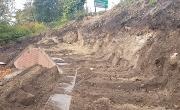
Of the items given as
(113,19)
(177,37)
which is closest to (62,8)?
(113,19)

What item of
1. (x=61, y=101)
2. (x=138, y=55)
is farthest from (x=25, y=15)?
(x=61, y=101)

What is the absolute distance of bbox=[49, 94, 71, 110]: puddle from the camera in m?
12.8

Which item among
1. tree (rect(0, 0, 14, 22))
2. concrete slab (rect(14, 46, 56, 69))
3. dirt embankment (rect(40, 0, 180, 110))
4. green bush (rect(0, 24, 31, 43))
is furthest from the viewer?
tree (rect(0, 0, 14, 22))

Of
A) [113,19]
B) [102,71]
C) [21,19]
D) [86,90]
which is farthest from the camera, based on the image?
[21,19]

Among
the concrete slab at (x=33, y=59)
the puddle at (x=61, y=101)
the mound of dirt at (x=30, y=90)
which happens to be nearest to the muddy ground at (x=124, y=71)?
the mound of dirt at (x=30, y=90)

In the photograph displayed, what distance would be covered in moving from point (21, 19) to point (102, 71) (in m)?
51.6

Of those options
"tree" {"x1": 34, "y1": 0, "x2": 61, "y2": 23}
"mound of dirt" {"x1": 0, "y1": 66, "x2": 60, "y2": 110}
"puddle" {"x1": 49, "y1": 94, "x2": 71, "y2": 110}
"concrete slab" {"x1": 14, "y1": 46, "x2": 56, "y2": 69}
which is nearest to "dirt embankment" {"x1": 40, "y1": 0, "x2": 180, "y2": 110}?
"puddle" {"x1": 49, "y1": 94, "x2": 71, "y2": 110}

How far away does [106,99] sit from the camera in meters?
12.7

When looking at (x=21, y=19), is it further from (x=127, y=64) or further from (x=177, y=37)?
(x=177, y=37)

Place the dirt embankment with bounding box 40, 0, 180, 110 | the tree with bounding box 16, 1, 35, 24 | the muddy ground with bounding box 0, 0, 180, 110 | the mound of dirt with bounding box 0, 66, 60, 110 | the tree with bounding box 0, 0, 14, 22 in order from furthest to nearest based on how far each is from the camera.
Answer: the tree with bounding box 16, 1, 35, 24
the tree with bounding box 0, 0, 14, 22
the dirt embankment with bounding box 40, 0, 180, 110
the muddy ground with bounding box 0, 0, 180, 110
the mound of dirt with bounding box 0, 66, 60, 110

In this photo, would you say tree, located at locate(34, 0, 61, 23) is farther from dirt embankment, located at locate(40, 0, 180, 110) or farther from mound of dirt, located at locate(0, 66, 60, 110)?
mound of dirt, located at locate(0, 66, 60, 110)

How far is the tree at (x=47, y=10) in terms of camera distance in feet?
200

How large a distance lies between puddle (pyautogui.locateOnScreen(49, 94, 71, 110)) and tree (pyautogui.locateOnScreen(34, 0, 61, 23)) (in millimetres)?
47182

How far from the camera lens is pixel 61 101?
13711 mm
